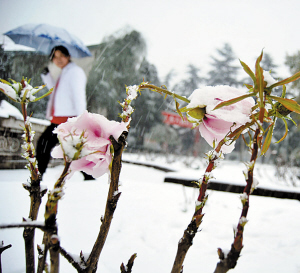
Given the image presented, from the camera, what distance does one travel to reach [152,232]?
1.00m

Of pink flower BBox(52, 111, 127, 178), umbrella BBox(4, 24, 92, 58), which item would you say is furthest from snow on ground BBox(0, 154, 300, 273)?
umbrella BBox(4, 24, 92, 58)

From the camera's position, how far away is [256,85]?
239 millimetres

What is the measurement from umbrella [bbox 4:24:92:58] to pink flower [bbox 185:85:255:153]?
3370 mm

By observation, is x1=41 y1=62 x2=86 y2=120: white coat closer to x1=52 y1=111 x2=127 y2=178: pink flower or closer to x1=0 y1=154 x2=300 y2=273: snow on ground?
x1=0 y1=154 x2=300 y2=273: snow on ground

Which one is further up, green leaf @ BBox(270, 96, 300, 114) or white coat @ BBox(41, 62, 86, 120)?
white coat @ BBox(41, 62, 86, 120)

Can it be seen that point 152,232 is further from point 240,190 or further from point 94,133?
point 240,190

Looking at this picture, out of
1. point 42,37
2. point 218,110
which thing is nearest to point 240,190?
point 218,110

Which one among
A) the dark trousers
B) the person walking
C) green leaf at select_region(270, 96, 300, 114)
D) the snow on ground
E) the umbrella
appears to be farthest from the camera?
the umbrella

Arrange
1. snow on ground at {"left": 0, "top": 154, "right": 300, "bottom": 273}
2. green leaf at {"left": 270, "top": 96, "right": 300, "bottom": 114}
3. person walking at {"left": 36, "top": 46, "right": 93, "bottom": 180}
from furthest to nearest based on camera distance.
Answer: person walking at {"left": 36, "top": 46, "right": 93, "bottom": 180}
snow on ground at {"left": 0, "top": 154, "right": 300, "bottom": 273}
green leaf at {"left": 270, "top": 96, "right": 300, "bottom": 114}

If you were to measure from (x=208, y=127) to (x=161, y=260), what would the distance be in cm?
62

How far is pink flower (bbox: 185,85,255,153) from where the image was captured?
0.93 feet

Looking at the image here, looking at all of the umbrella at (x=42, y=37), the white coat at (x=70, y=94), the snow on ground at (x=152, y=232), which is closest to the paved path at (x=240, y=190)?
the snow on ground at (x=152, y=232)

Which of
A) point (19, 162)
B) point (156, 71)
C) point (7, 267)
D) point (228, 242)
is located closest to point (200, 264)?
point (228, 242)

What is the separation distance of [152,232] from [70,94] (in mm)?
1526
